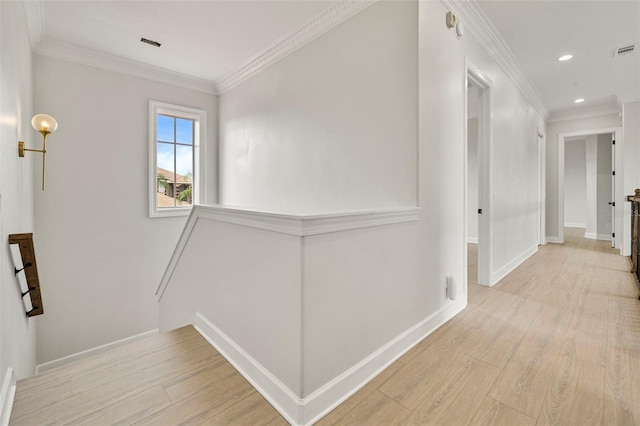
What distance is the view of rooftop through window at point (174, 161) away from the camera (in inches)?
170

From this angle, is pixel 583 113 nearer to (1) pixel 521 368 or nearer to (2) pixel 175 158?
(1) pixel 521 368

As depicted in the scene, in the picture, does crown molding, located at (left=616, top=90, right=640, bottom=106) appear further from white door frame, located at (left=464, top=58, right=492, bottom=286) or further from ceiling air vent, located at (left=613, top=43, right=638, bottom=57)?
white door frame, located at (left=464, top=58, right=492, bottom=286)

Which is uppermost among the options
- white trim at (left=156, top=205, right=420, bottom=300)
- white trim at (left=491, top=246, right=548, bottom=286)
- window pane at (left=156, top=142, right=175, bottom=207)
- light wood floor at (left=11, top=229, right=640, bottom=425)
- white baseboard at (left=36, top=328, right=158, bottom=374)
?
window pane at (left=156, top=142, right=175, bottom=207)

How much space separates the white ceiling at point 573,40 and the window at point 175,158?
13.2ft

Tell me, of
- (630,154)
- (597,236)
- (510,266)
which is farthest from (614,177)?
(510,266)

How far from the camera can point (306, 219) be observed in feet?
4.46

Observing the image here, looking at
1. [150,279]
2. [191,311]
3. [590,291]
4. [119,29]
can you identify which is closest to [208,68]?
[119,29]

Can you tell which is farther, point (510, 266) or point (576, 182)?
point (576, 182)

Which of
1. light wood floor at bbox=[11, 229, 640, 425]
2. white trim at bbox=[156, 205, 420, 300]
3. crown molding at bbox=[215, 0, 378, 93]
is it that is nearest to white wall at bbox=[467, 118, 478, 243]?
light wood floor at bbox=[11, 229, 640, 425]

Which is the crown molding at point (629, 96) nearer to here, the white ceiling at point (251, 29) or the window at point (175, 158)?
the white ceiling at point (251, 29)

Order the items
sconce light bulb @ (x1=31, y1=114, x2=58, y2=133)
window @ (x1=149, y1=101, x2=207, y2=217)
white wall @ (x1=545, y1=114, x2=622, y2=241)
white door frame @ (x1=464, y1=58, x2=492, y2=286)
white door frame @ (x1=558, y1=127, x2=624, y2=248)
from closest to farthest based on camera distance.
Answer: sconce light bulb @ (x1=31, y1=114, x2=58, y2=133) < white door frame @ (x1=464, y1=58, x2=492, y2=286) < window @ (x1=149, y1=101, x2=207, y2=217) < white door frame @ (x1=558, y1=127, x2=624, y2=248) < white wall @ (x1=545, y1=114, x2=622, y2=241)

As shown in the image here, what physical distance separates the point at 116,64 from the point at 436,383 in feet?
15.7

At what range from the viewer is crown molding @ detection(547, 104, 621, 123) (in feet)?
18.4

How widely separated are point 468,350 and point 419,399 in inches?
27.1
